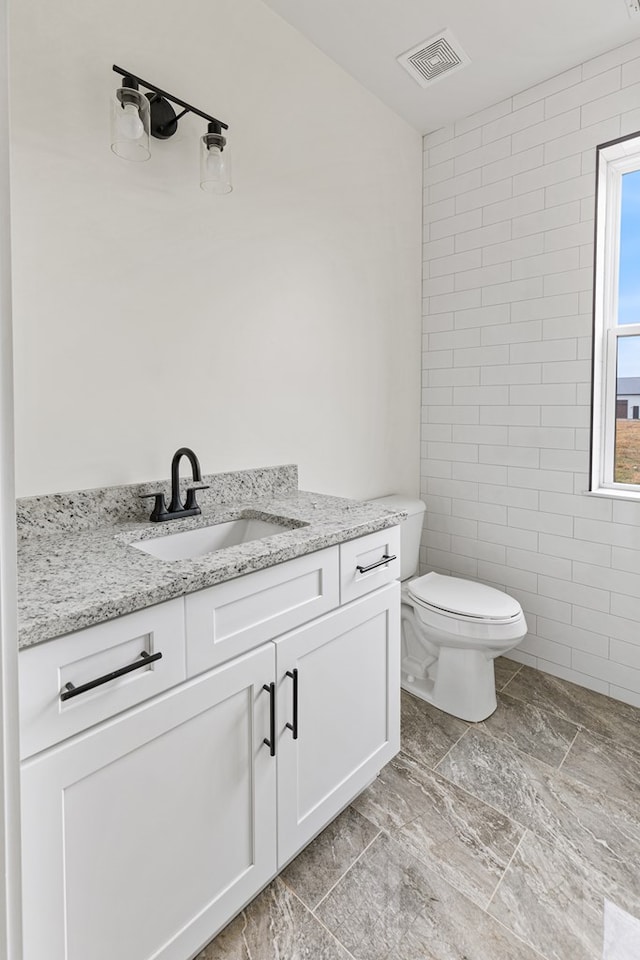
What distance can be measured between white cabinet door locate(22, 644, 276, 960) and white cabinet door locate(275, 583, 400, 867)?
0.18 feet

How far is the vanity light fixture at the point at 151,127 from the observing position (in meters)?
1.22

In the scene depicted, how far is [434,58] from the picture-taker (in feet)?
6.38

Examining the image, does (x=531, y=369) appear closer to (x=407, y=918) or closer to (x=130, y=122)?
(x=130, y=122)

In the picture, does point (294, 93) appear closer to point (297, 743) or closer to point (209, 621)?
point (209, 621)

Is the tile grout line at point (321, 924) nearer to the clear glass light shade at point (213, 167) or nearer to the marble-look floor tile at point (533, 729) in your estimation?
→ the marble-look floor tile at point (533, 729)

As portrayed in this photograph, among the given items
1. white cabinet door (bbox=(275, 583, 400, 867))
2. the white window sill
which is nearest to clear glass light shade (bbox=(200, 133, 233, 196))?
white cabinet door (bbox=(275, 583, 400, 867))

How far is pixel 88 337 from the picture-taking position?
1.33 metres

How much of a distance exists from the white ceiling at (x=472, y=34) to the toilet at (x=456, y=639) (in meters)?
1.78

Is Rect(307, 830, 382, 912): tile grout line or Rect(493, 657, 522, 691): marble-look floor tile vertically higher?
Rect(493, 657, 522, 691): marble-look floor tile

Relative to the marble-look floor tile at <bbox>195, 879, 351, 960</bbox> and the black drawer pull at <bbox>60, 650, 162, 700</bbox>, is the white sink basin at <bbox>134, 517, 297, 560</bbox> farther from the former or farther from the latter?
the marble-look floor tile at <bbox>195, 879, 351, 960</bbox>

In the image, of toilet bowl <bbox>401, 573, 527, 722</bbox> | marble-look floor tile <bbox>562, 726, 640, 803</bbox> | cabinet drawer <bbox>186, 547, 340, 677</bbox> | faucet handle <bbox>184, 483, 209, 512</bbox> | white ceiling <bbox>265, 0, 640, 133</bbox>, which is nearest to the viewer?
cabinet drawer <bbox>186, 547, 340, 677</bbox>

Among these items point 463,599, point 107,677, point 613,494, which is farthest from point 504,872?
point 613,494

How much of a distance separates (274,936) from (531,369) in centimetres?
219

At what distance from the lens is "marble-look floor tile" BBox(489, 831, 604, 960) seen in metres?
1.13
